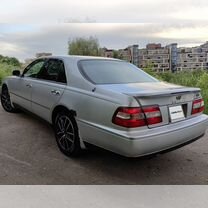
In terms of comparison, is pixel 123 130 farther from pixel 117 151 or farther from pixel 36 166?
pixel 36 166

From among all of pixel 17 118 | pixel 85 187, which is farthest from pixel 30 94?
pixel 85 187

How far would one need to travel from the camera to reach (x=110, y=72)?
372cm

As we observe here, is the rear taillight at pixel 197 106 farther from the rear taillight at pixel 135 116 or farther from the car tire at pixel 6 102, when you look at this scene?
the car tire at pixel 6 102

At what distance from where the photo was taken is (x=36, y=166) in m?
3.26

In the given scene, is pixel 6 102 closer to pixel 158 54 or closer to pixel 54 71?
pixel 54 71

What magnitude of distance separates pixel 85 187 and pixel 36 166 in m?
0.81

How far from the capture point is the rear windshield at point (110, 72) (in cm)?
347

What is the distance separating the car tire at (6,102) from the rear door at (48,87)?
1.51 meters

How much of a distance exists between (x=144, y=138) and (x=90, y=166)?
3.23 feet

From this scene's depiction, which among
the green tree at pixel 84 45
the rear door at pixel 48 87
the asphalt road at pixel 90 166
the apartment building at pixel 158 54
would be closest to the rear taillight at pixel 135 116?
the asphalt road at pixel 90 166

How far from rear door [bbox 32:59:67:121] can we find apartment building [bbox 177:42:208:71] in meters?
11.4

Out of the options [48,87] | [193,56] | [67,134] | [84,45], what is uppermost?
[84,45]

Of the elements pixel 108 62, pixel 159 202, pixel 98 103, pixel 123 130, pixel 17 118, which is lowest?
pixel 159 202

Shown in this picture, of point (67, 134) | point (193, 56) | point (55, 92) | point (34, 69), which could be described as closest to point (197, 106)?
point (67, 134)
